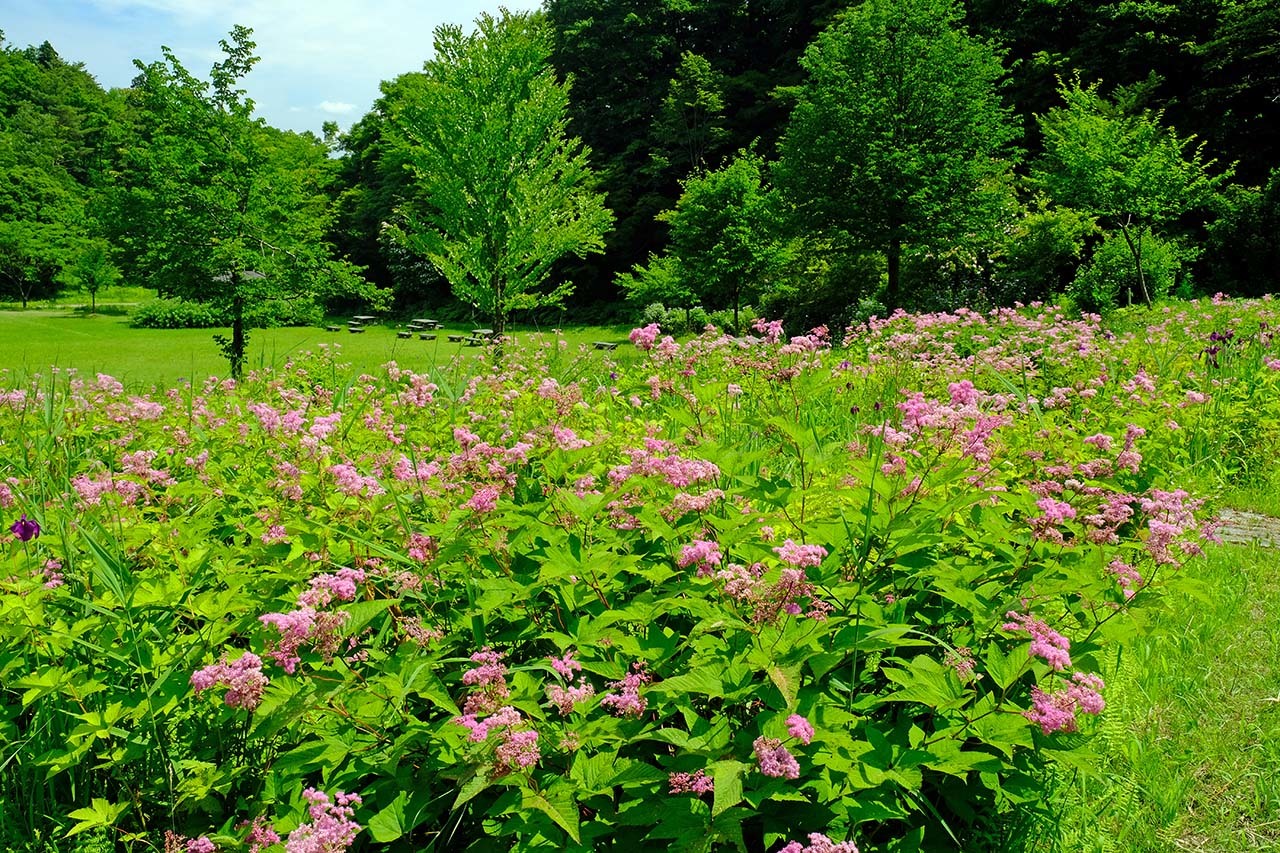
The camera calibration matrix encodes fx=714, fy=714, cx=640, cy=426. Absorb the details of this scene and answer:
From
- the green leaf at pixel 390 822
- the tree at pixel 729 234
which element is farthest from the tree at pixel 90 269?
the green leaf at pixel 390 822

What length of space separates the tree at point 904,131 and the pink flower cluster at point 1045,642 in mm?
16768

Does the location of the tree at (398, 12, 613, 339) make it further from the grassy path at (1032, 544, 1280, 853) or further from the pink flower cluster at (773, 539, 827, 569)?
the pink flower cluster at (773, 539, 827, 569)

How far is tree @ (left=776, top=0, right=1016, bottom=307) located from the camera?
16.8 metres

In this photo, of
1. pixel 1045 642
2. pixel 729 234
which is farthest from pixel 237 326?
pixel 1045 642

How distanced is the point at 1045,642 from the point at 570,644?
1086 millimetres

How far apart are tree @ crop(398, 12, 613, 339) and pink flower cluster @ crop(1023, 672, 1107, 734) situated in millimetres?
12691

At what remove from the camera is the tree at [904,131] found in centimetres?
1675

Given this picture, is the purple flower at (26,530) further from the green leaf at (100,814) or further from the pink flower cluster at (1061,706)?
the pink flower cluster at (1061,706)

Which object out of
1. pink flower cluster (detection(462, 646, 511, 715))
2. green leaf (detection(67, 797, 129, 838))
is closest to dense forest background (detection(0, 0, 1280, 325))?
green leaf (detection(67, 797, 129, 838))

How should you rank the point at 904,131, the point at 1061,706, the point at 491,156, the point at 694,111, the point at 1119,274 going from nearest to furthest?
1. the point at 1061,706
2. the point at 491,156
3. the point at 1119,274
4. the point at 904,131
5. the point at 694,111

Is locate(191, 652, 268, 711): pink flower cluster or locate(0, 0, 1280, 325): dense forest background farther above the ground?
locate(0, 0, 1280, 325): dense forest background

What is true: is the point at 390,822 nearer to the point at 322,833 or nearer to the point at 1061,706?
the point at 322,833

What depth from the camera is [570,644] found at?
173cm

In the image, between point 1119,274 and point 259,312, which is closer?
point 259,312
